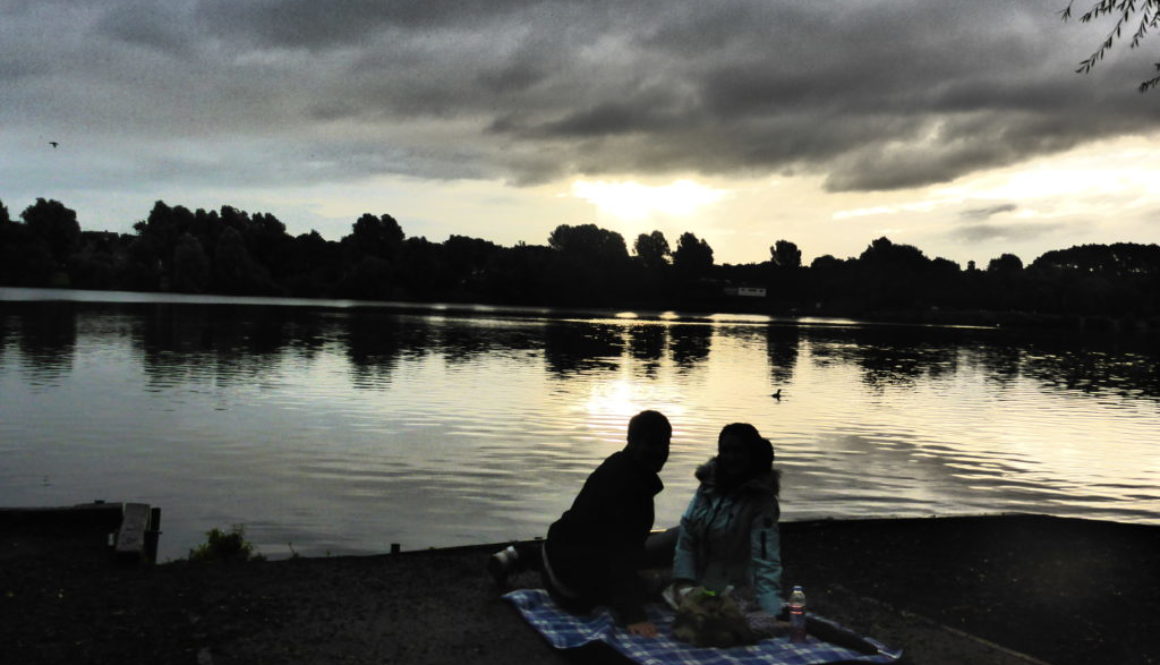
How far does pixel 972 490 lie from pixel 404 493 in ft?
33.6

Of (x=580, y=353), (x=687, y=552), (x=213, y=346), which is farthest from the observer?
(x=580, y=353)

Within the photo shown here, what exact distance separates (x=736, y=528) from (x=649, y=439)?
1090 mm

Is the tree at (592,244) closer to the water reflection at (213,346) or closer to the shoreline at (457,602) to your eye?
the water reflection at (213,346)

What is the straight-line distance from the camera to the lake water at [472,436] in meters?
13.7

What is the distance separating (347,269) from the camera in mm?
199125

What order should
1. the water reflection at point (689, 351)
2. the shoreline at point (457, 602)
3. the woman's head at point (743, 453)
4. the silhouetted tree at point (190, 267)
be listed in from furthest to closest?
1. the silhouetted tree at point (190, 267)
2. the water reflection at point (689, 351)
3. the woman's head at point (743, 453)
4. the shoreline at point (457, 602)

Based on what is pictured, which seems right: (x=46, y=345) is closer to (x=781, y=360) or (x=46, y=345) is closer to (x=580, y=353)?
(x=580, y=353)

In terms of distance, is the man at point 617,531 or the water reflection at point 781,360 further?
the water reflection at point 781,360

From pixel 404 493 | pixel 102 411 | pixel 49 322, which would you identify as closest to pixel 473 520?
pixel 404 493

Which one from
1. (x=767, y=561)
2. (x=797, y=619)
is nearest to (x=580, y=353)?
(x=767, y=561)

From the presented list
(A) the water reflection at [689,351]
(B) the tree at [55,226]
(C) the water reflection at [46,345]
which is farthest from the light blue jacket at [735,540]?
(B) the tree at [55,226]

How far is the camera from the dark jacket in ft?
22.9

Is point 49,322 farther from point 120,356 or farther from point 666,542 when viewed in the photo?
point 666,542

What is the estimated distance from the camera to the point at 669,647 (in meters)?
6.55
